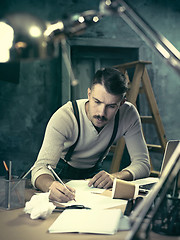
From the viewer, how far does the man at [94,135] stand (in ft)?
5.44

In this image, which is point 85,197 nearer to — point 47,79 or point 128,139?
point 128,139

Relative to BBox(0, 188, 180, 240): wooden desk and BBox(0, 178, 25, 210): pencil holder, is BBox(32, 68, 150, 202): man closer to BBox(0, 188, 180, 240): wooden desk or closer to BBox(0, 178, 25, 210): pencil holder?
BBox(0, 178, 25, 210): pencil holder

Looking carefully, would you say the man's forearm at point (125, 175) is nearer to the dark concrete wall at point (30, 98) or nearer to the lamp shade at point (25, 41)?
the lamp shade at point (25, 41)

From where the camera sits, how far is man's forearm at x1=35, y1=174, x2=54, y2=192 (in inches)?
55.1

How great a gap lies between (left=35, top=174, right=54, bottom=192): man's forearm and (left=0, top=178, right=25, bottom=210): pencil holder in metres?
0.24

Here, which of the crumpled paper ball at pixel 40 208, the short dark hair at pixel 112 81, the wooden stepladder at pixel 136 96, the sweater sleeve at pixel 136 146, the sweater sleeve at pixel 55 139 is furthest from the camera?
the wooden stepladder at pixel 136 96

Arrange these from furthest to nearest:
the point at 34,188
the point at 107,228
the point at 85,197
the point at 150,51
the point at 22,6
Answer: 1. the point at 150,51
2. the point at 22,6
3. the point at 34,188
4. the point at 85,197
5. the point at 107,228

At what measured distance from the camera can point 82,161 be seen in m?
2.09

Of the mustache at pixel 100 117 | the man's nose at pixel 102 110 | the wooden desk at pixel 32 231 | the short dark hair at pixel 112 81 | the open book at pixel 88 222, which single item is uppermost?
the short dark hair at pixel 112 81

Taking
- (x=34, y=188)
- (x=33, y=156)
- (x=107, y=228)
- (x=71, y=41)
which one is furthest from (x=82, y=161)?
(x=71, y=41)

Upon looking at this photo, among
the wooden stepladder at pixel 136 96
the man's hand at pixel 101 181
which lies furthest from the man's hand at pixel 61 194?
the wooden stepladder at pixel 136 96

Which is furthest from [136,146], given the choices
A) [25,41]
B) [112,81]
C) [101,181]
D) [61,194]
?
[25,41]

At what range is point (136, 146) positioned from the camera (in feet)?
6.70

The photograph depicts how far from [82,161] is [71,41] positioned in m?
2.15
